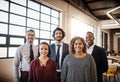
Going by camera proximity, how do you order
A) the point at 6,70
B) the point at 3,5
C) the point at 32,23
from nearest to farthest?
the point at 6,70, the point at 3,5, the point at 32,23

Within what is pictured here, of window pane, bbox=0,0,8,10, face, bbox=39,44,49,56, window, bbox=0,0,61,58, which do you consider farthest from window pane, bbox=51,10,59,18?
face, bbox=39,44,49,56

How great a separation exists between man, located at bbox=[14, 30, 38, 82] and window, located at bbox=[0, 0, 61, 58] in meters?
1.44

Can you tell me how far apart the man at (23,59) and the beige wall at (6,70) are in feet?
3.94

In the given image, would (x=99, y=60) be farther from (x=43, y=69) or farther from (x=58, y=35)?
(x=43, y=69)

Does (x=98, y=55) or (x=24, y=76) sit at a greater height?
(x=98, y=55)

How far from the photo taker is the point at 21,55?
116 inches

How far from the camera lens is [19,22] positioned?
16.0 feet

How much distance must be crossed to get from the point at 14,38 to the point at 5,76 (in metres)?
1.11

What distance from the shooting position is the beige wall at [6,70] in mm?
3984

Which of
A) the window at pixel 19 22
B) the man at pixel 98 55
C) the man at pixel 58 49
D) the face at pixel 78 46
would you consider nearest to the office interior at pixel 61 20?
the window at pixel 19 22

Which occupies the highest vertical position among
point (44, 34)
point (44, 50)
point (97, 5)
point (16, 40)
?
point (97, 5)

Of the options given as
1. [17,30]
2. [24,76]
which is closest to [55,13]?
[17,30]

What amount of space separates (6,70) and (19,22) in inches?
58.0

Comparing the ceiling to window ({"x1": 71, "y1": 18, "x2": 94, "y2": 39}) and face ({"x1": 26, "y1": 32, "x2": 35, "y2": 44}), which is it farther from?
face ({"x1": 26, "y1": 32, "x2": 35, "y2": 44})
